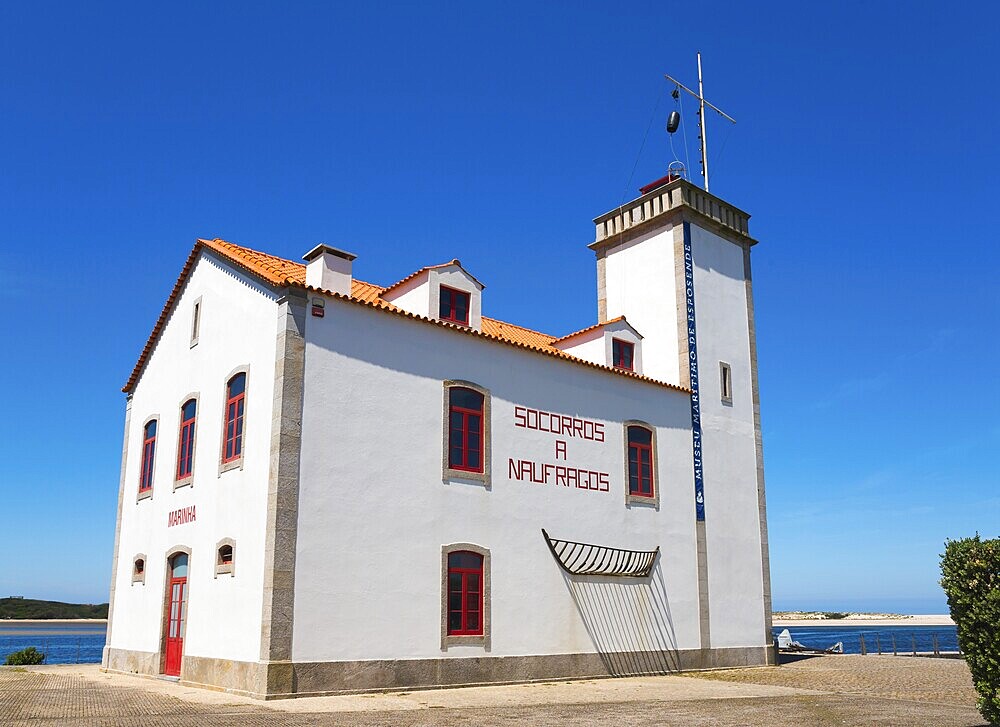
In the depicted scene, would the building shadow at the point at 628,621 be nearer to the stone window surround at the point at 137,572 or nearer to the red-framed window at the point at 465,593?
the red-framed window at the point at 465,593

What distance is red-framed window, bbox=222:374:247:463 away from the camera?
1617 cm

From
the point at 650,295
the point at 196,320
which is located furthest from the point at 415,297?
the point at 650,295

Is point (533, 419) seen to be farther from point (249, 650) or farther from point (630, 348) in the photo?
point (249, 650)

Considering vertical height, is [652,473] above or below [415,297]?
below

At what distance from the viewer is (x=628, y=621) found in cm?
1936

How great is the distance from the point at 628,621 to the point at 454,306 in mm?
7796

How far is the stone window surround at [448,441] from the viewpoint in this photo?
661 inches

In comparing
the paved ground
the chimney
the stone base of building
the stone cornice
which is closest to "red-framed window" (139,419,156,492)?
the stone base of building

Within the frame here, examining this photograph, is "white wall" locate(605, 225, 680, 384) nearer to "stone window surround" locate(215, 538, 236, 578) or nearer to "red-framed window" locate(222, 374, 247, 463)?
"red-framed window" locate(222, 374, 247, 463)

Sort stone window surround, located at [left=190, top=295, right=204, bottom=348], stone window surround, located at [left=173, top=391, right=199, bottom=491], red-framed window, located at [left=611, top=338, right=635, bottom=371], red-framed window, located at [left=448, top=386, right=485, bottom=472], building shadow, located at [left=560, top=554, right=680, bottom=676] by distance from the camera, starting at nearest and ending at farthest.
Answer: red-framed window, located at [left=448, top=386, right=485, bottom=472] < stone window surround, located at [left=173, top=391, right=199, bottom=491] < building shadow, located at [left=560, top=554, right=680, bottom=676] < stone window surround, located at [left=190, top=295, right=204, bottom=348] < red-framed window, located at [left=611, top=338, right=635, bottom=371]

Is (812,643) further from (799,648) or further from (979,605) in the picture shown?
(979,605)

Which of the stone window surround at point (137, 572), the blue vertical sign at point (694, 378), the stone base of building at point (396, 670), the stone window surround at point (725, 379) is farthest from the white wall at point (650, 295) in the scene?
the stone window surround at point (137, 572)

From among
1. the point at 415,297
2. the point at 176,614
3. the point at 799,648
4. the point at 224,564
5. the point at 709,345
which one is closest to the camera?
the point at 224,564

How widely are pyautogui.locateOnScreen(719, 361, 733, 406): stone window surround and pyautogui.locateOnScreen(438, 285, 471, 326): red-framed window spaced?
7.89m
